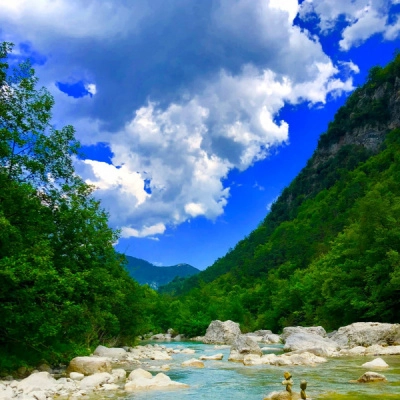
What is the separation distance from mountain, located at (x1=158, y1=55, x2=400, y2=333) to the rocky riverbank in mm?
4888

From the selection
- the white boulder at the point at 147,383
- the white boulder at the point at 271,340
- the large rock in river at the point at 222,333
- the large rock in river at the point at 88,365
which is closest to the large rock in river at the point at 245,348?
the large rock in river at the point at 88,365

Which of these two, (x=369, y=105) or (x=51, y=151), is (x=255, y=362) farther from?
(x=369, y=105)

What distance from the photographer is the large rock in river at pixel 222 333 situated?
56.9m

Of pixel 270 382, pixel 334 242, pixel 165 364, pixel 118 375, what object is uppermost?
pixel 334 242

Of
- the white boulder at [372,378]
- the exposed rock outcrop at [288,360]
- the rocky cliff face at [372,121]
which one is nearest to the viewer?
the white boulder at [372,378]

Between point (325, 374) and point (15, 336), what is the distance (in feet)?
45.1

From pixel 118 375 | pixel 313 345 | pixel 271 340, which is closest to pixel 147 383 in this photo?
pixel 118 375

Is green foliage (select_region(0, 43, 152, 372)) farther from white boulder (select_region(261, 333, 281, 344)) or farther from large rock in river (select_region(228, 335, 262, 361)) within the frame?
white boulder (select_region(261, 333, 281, 344))

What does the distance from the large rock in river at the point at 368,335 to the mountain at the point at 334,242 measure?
3.55 m

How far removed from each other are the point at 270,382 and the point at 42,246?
1118 cm

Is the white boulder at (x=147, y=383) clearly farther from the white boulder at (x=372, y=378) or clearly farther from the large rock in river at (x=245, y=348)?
the large rock in river at (x=245, y=348)

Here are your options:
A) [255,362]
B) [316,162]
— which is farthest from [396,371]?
[316,162]

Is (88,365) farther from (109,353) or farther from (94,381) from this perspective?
(109,353)

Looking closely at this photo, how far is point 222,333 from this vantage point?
57.5 metres
